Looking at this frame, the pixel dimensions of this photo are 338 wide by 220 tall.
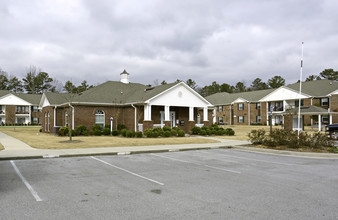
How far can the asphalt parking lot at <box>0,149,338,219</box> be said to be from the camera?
556 cm

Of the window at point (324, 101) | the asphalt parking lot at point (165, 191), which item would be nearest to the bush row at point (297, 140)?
the asphalt parking lot at point (165, 191)

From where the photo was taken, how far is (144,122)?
2731cm

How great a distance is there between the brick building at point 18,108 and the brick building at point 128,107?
37.8m

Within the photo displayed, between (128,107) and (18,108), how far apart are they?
164ft

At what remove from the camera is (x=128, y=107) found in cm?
2983

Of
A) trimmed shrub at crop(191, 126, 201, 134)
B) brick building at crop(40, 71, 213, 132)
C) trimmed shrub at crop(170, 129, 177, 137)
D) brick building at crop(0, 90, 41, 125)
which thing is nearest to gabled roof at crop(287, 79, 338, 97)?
brick building at crop(40, 71, 213, 132)

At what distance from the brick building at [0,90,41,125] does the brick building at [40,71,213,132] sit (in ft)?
124

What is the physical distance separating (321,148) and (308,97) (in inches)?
1391

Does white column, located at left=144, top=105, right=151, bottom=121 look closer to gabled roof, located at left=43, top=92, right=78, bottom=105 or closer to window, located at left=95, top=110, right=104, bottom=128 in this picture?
window, located at left=95, top=110, right=104, bottom=128

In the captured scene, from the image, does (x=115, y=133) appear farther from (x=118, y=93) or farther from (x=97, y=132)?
(x=118, y=93)

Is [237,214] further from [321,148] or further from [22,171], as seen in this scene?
[321,148]

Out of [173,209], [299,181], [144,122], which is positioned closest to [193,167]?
[299,181]

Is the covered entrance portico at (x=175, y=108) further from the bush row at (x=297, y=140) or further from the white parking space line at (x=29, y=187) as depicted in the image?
the white parking space line at (x=29, y=187)

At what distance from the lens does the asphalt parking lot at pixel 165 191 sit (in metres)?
5.56
